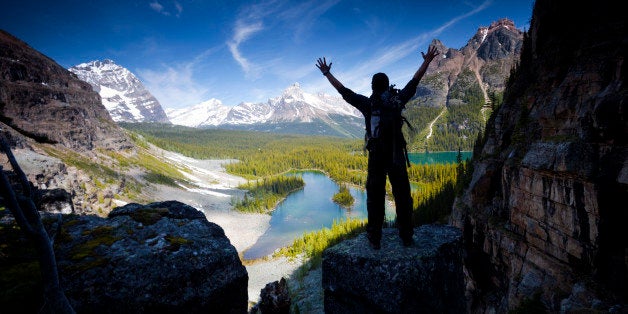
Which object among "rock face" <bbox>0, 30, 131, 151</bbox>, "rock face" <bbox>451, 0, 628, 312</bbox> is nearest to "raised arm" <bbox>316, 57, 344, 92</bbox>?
"rock face" <bbox>451, 0, 628, 312</bbox>

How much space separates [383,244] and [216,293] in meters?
3.94

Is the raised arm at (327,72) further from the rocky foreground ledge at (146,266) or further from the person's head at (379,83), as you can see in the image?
the rocky foreground ledge at (146,266)

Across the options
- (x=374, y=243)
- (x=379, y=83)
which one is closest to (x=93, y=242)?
(x=374, y=243)

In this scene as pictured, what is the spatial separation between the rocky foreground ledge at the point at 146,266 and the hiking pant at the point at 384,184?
3.45 metres

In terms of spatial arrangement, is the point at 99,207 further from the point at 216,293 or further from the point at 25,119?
the point at 216,293

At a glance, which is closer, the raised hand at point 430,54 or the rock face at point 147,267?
the rock face at point 147,267

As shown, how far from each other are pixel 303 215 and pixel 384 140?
98.9 meters

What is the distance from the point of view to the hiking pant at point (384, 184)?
6316mm

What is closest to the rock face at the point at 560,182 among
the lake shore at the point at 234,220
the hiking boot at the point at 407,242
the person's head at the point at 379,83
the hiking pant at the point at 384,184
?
the hiking boot at the point at 407,242

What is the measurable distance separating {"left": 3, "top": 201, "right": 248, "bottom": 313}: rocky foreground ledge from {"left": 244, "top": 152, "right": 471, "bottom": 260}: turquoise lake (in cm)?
6429

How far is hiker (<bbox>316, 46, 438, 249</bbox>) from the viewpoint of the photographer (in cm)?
615

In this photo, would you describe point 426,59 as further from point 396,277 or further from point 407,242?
Answer: point 396,277

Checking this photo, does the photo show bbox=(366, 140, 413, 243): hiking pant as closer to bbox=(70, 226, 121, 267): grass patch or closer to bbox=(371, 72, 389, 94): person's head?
bbox=(371, 72, 389, 94): person's head

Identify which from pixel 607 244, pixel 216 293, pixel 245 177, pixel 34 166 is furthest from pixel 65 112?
pixel 607 244
